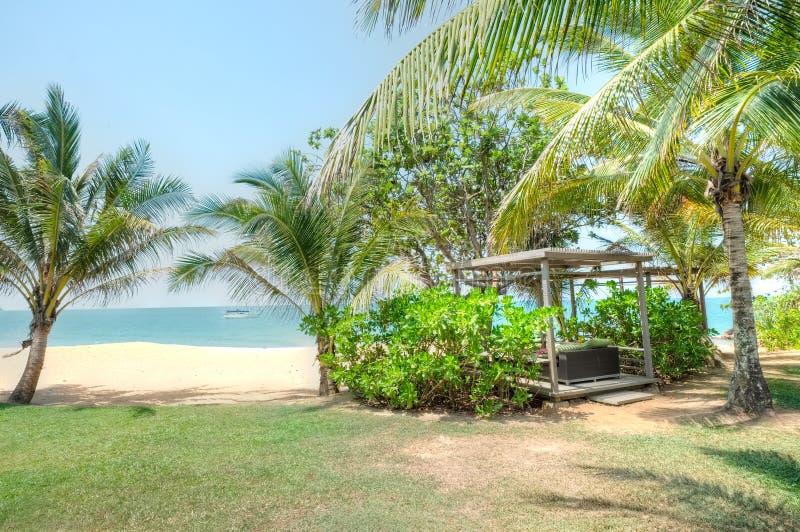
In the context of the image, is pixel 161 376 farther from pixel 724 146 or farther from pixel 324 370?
pixel 724 146

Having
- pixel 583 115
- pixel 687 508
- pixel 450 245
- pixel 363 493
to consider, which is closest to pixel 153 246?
pixel 450 245

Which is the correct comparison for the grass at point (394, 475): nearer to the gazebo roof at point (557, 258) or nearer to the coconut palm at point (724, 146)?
the coconut palm at point (724, 146)

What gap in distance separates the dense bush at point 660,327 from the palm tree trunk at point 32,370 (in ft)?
36.8

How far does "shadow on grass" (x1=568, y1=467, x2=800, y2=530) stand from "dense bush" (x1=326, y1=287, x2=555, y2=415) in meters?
2.76

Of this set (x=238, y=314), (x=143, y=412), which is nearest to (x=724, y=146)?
(x=143, y=412)

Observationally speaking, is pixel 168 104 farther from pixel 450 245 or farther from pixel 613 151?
pixel 613 151

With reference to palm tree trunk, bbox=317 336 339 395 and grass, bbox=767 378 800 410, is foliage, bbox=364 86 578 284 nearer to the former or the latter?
palm tree trunk, bbox=317 336 339 395

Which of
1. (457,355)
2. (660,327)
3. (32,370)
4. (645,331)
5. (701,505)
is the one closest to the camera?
(701,505)

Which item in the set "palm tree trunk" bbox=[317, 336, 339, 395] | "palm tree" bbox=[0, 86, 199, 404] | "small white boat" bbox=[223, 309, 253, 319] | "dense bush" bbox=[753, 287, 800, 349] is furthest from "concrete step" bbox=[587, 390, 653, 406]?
"small white boat" bbox=[223, 309, 253, 319]

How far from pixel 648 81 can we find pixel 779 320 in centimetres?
1440

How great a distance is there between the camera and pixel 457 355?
6895mm

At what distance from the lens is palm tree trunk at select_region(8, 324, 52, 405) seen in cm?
A: 935

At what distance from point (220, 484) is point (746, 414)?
6.26 meters

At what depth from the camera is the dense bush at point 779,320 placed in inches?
551
